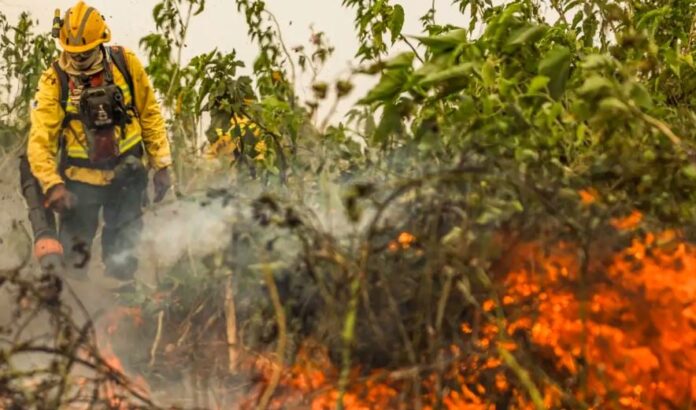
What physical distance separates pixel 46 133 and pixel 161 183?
0.60 metres

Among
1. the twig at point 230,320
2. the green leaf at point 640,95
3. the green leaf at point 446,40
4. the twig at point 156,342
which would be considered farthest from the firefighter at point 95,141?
the green leaf at point 640,95

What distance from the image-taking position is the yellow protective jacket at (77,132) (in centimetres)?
500

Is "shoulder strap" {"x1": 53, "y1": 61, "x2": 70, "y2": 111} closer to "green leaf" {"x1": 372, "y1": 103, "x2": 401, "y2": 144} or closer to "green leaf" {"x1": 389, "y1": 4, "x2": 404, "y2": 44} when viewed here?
"green leaf" {"x1": 389, "y1": 4, "x2": 404, "y2": 44}

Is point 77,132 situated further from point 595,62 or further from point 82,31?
point 595,62

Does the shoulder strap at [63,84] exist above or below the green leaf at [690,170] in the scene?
above

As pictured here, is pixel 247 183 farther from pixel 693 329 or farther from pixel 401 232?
pixel 693 329

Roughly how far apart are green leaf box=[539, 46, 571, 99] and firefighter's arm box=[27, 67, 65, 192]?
8.90 feet

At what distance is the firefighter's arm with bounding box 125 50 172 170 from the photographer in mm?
5203

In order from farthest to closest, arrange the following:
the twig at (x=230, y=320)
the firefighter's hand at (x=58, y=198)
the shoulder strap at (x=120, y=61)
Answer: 1. the shoulder strap at (x=120, y=61)
2. the firefighter's hand at (x=58, y=198)
3. the twig at (x=230, y=320)

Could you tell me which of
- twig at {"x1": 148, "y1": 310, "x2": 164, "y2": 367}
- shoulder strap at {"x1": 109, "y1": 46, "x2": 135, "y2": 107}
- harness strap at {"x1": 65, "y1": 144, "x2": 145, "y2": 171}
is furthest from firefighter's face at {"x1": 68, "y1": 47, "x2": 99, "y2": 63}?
twig at {"x1": 148, "y1": 310, "x2": 164, "y2": 367}

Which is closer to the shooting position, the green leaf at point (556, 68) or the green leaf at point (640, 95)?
the green leaf at point (640, 95)

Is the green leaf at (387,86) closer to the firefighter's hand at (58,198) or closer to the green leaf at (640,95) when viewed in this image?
the green leaf at (640,95)

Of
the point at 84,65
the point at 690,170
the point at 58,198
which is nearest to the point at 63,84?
the point at 84,65

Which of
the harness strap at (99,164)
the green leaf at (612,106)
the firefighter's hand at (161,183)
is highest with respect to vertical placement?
the harness strap at (99,164)
